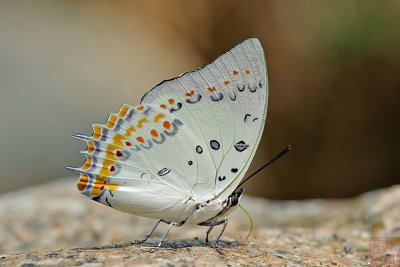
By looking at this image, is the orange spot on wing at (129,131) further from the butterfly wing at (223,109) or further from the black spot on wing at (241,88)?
the black spot on wing at (241,88)

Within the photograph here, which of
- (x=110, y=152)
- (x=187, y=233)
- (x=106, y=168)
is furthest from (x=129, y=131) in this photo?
(x=187, y=233)

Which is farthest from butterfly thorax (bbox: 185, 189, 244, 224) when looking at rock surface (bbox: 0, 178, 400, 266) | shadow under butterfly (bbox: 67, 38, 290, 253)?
rock surface (bbox: 0, 178, 400, 266)

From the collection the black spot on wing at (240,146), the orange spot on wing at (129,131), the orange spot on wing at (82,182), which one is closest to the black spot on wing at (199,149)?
the black spot on wing at (240,146)

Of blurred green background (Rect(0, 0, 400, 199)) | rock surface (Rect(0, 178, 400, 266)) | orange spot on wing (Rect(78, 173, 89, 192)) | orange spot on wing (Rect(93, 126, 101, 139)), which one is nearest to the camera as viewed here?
rock surface (Rect(0, 178, 400, 266))

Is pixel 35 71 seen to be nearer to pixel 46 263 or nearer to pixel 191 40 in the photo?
pixel 191 40

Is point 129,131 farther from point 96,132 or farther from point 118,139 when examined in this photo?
point 96,132

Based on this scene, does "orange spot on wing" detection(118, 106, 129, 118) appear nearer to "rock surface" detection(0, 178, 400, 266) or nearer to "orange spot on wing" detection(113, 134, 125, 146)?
"orange spot on wing" detection(113, 134, 125, 146)

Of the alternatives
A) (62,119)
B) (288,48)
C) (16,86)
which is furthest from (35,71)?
(288,48)
